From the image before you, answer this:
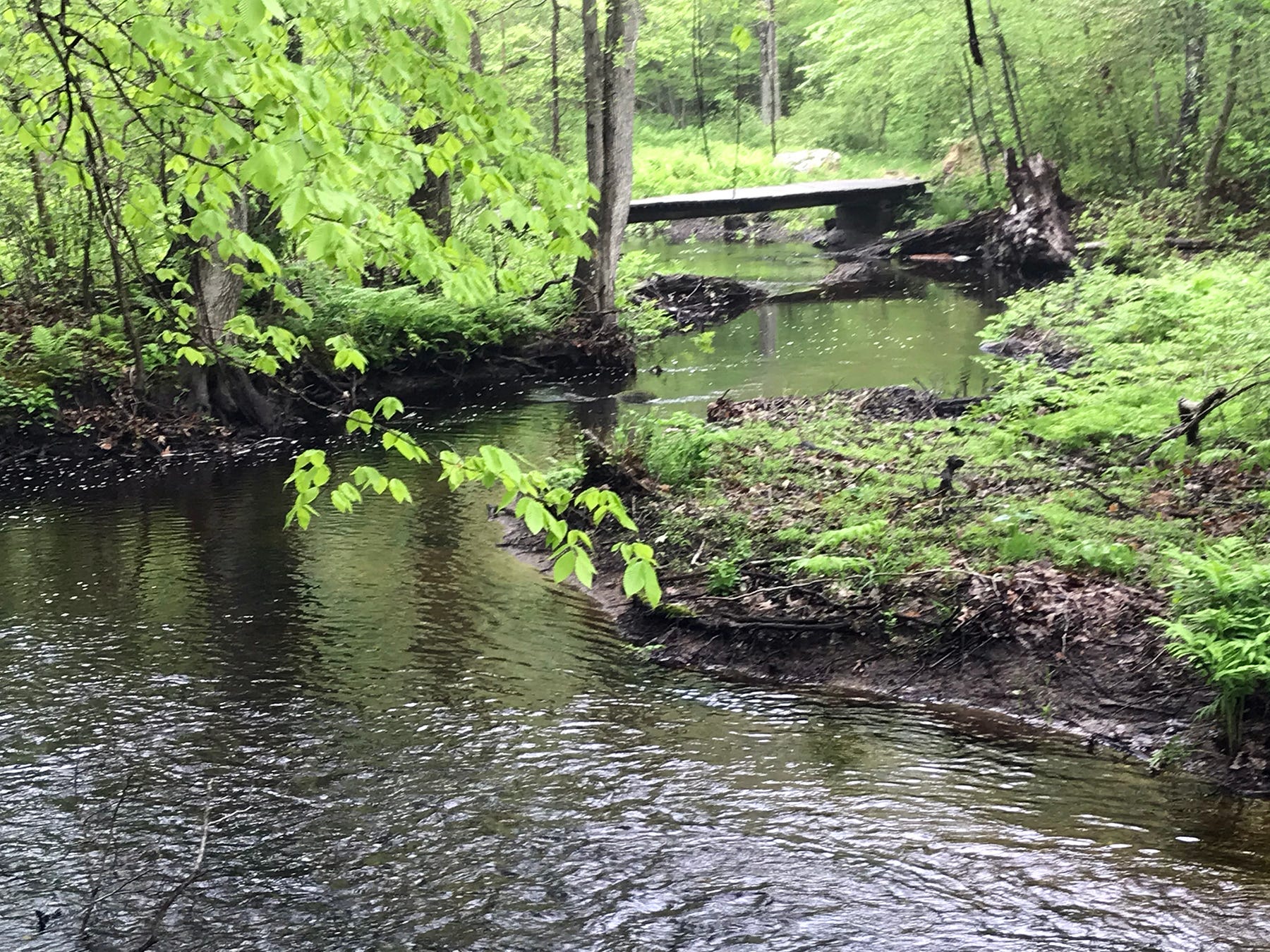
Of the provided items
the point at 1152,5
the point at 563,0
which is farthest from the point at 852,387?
the point at 563,0

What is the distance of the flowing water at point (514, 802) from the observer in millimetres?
4297

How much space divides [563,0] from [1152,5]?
55.8 feet

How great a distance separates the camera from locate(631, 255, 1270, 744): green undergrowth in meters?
6.27

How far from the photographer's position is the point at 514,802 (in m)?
5.25

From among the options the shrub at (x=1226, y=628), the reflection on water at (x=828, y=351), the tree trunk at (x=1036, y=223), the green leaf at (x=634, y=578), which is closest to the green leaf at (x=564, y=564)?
the green leaf at (x=634, y=578)

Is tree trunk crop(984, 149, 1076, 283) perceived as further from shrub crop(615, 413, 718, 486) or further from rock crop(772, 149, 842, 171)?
shrub crop(615, 413, 718, 486)

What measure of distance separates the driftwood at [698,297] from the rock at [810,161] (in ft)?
57.0

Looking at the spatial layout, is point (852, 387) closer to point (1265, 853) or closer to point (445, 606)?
point (445, 606)

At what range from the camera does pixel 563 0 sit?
32906mm

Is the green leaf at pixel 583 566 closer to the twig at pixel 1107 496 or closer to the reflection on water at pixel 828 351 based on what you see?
the twig at pixel 1107 496

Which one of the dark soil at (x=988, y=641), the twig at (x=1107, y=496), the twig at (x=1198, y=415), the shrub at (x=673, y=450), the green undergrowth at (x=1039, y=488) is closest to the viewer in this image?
the dark soil at (x=988, y=641)

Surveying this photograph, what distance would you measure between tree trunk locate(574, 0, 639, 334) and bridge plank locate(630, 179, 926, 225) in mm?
7495

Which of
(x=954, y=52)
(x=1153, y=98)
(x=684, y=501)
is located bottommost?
(x=684, y=501)

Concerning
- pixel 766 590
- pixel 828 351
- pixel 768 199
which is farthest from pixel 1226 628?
pixel 768 199
